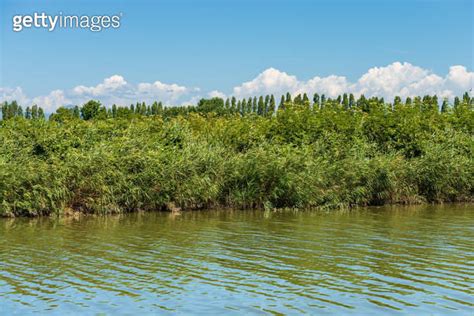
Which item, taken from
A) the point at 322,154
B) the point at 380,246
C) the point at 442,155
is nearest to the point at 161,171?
the point at 322,154

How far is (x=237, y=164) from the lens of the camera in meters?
29.7

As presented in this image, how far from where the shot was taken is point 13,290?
41.3ft

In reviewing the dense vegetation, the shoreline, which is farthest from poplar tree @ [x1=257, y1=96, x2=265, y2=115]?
the shoreline

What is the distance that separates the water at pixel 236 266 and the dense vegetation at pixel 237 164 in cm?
226

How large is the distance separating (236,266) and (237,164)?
577 inches

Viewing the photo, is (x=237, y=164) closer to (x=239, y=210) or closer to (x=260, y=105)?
(x=239, y=210)

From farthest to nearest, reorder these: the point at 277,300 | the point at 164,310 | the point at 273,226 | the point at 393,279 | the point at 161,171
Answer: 1. the point at 161,171
2. the point at 273,226
3. the point at 393,279
4. the point at 277,300
5. the point at 164,310

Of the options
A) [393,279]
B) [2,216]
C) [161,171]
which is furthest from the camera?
[161,171]

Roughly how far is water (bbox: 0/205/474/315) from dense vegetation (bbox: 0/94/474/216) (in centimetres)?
226

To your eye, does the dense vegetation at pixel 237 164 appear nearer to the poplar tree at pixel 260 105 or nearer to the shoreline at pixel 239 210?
the shoreline at pixel 239 210

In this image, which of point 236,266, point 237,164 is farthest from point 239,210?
point 236,266

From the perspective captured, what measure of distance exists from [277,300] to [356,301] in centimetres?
145

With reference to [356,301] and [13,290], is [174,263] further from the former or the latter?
[356,301]

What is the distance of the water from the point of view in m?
11.6
